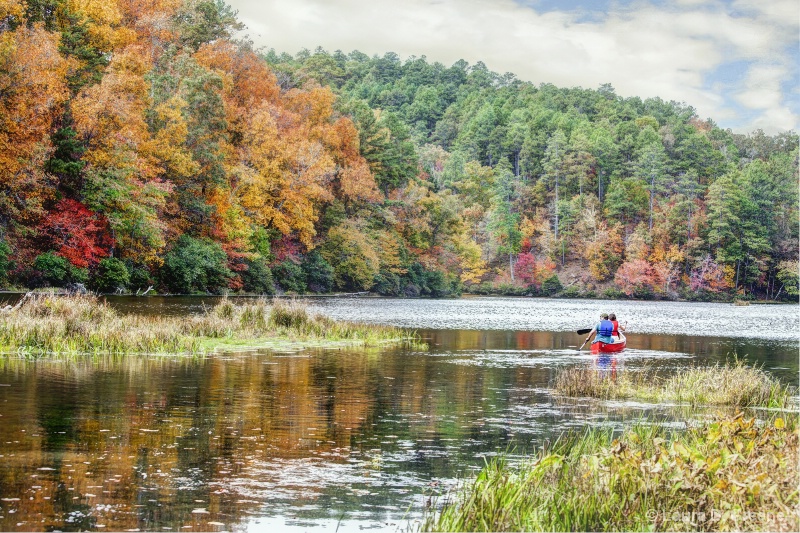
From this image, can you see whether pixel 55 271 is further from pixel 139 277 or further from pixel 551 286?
pixel 551 286

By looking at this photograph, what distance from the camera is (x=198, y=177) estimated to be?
65500mm

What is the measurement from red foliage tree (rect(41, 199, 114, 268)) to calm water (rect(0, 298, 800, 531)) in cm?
2759

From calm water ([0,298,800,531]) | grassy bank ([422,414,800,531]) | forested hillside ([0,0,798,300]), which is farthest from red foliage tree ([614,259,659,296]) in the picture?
grassy bank ([422,414,800,531])

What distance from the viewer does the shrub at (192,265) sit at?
6081 centimetres

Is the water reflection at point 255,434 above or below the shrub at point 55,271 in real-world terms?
below

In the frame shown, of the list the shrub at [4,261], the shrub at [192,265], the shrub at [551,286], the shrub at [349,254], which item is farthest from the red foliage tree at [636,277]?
the shrub at [4,261]

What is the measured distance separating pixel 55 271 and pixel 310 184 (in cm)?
3003

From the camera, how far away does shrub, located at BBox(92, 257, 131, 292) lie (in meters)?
54.4

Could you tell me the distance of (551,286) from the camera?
12519cm

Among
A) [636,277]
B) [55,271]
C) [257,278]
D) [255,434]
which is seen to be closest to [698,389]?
[255,434]

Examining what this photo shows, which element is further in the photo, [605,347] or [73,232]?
[73,232]

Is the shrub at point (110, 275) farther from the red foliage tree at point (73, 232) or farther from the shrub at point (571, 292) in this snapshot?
the shrub at point (571, 292)

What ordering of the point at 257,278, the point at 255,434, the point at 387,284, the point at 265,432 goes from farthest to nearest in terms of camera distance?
the point at 387,284 → the point at 257,278 → the point at 265,432 → the point at 255,434

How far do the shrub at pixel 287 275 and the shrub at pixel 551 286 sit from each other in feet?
176
